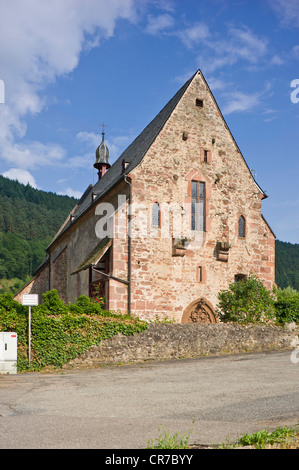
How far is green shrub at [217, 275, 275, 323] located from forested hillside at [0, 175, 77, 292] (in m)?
74.9

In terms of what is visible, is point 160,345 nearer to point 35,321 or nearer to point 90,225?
point 35,321

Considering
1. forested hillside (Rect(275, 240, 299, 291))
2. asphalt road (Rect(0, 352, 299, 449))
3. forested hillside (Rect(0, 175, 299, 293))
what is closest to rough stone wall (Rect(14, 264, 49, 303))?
asphalt road (Rect(0, 352, 299, 449))

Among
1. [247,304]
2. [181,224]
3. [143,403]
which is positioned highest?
[181,224]

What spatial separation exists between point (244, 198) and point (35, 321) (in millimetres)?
13207

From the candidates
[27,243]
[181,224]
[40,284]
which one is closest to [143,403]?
[181,224]

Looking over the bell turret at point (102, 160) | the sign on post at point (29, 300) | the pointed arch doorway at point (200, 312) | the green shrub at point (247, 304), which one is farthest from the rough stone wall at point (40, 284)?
the sign on post at point (29, 300)

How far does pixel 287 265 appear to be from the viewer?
295 feet

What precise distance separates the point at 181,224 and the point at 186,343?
668 centimetres

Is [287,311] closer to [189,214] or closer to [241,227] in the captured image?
[241,227]

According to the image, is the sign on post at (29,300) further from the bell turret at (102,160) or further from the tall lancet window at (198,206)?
the bell turret at (102,160)

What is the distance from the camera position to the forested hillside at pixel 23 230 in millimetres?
94312

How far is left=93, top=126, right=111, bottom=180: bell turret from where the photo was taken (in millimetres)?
42531

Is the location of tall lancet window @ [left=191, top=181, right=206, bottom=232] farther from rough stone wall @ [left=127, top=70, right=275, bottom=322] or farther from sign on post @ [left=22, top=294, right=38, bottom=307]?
sign on post @ [left=22, top=294, right=38, bottom=307]
